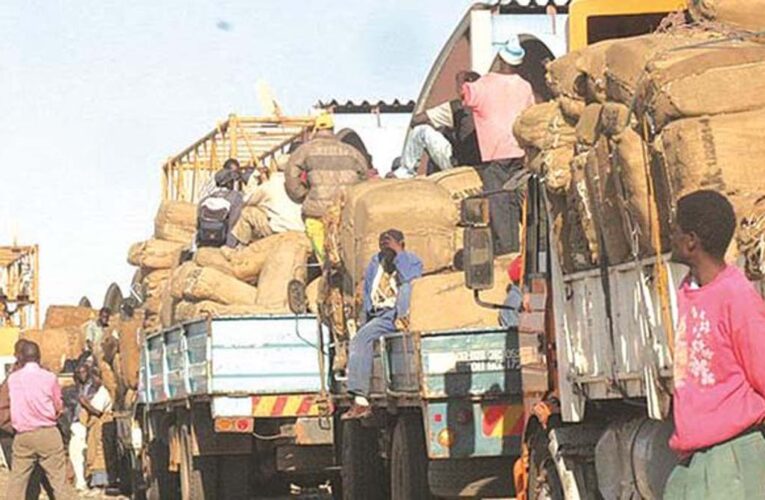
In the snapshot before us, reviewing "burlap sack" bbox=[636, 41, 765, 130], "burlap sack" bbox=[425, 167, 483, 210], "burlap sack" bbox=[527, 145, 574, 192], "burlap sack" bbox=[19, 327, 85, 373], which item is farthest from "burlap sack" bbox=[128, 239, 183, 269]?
"burlap sack" bbox=[636, 41, 765, 130]

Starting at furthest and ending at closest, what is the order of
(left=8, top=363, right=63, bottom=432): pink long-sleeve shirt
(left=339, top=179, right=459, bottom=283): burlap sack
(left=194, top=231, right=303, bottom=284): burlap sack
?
A: (left=194, top=231, right=303, bottom=284): burlap sack
(left=8, top=363, right=63, bottom=432): pink long-sleeve shirt
(left=339, top=179, right=459, bottom=283): burlap sack

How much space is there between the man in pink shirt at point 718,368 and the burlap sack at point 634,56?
4.54ft

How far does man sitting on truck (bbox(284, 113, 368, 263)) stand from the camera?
17484mm

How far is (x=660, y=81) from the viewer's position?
731cm

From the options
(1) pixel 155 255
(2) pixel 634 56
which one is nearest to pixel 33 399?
(1) pixel 155 255

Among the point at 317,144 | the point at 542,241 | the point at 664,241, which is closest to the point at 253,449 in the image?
the point at 317,144

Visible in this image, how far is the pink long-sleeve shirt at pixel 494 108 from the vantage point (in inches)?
615

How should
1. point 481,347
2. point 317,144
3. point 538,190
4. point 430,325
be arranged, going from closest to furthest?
point 538,190 → point 481,347 → point 430,325 → point 317,144

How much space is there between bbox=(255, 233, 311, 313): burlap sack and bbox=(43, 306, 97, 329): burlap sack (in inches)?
837

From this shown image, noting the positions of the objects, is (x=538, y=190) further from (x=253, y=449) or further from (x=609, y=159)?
(x=253, y=449)

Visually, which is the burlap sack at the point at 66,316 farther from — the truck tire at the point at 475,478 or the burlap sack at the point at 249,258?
the truck tire at the point at 475,478

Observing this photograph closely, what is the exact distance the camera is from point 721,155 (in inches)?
274

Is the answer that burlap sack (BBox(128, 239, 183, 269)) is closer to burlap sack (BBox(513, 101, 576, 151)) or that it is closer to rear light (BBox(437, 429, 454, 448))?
rear light (BBox(437, 429, 454, 448))

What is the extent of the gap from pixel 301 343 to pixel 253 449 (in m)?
1.43
